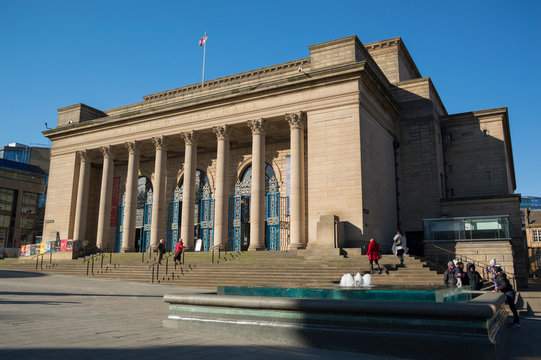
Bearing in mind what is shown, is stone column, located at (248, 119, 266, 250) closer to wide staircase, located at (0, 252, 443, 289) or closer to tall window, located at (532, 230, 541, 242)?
wide staircase, located at (0, 252, 443, 289)

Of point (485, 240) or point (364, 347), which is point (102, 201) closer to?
point (485, 240)

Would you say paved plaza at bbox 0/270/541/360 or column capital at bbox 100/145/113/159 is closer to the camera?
paved plaza at bbox 0/270/541/360

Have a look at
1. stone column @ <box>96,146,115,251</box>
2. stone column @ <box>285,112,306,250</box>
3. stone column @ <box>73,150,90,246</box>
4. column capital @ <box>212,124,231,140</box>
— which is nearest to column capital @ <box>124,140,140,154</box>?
stone column @ <box>96,146,115,251</box>

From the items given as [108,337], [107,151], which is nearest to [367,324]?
[108,337]

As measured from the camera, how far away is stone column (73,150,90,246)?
33438 millimetres

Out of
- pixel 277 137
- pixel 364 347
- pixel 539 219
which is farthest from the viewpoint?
pixel 539 219

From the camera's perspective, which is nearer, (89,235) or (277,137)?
(277,137)

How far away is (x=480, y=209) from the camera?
2686cm

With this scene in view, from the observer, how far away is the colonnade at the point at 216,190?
83.3 ft

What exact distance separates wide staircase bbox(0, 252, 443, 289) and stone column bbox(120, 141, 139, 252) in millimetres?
3179

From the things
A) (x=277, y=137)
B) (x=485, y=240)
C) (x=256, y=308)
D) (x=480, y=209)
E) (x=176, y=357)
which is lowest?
(x=176, y=357)

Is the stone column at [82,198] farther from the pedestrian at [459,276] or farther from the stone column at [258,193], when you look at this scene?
the pedestrian at [459,276]

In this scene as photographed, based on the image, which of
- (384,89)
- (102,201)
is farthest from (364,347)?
(102,201)

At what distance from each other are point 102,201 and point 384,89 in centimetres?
2236
